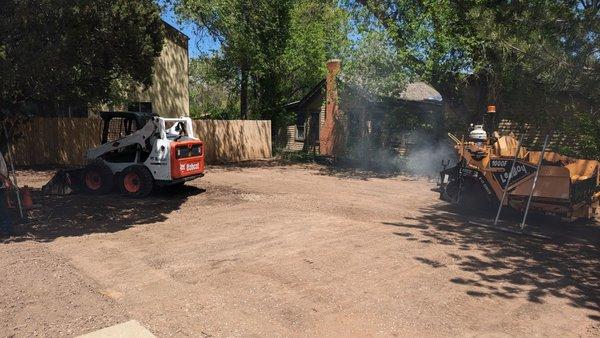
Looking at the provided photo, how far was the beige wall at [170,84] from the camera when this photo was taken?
64.0 ft

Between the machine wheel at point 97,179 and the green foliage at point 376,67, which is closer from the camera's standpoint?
the machine wheel at point 97,179

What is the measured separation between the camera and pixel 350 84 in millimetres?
17703

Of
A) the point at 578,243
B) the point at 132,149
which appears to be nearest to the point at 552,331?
the point at 578,243

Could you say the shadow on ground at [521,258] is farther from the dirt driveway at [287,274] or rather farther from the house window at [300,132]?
the house window at [300,132]

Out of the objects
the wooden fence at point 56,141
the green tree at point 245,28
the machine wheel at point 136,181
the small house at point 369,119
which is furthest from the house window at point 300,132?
the machine wheel at point 136,181

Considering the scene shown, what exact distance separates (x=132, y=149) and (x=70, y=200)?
1684 millimetres

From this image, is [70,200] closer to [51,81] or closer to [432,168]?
[51,81]

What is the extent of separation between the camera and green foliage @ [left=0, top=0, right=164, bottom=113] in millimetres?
6578

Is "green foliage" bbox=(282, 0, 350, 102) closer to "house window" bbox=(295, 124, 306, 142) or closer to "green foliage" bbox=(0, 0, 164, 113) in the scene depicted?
"house window" bbox=(295, 124, 306, 142)

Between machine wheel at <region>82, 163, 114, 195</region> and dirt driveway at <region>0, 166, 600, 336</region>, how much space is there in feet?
2.62

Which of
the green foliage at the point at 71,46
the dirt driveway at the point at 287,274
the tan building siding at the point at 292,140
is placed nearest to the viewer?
the dirt driveway at the point at 287,274

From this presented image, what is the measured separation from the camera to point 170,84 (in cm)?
2039

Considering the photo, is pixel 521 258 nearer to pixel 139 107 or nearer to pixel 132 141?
pixel 132 141

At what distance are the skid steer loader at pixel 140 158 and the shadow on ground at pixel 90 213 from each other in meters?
0.38
